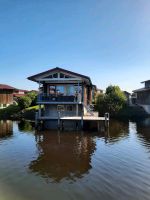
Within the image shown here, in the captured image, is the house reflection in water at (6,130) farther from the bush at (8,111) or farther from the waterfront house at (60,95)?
the bush at (8,111)

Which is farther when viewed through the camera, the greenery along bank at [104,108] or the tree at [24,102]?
the tree at [24,102]

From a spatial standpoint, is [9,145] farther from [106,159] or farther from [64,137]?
[106,159]

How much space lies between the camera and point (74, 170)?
56.2 feet

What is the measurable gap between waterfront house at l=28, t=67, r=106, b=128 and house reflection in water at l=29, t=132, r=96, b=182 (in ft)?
23.1

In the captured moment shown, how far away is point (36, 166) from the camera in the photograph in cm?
1792

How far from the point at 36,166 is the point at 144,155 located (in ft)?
30.7

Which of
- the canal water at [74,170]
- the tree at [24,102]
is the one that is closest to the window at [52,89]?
the canal water at [74,170]

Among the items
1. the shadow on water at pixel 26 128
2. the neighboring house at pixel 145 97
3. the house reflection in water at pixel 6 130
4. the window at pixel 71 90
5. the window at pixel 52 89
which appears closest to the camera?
the house reflection in water at pixel 6 130

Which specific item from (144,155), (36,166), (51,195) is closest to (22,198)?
(51,195)

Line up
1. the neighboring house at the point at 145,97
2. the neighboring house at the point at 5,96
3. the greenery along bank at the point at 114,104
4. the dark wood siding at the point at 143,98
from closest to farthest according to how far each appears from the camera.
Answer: the greenery along bank at the point at 114,104
the neighboring house at the point at 5,96
the neighboring house at the point at 145,97
the dark wood siding at the point at 143,98

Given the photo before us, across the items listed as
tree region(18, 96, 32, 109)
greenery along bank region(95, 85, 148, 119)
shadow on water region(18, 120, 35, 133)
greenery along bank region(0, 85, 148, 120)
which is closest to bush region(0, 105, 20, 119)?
greenery along bank region(0, 85, 148, 120)

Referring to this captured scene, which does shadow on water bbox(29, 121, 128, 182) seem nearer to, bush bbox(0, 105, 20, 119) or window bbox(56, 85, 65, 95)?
window bbox(56, 85, 65, 95)

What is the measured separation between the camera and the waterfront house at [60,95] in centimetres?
3769

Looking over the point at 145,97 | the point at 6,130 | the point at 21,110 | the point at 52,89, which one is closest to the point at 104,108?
the point at 145,97
